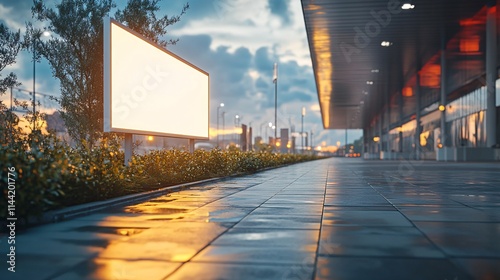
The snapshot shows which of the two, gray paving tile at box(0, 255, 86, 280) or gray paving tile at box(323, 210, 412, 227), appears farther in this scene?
gray paving tile at box(323, 210, 412, 227)

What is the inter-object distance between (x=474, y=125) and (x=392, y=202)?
46.4 meters

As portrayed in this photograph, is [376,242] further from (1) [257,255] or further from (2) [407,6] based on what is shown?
(2) [407,6]

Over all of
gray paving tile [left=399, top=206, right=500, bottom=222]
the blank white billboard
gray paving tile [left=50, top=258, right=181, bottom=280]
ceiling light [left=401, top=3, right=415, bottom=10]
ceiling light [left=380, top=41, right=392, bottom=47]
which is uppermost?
ceiling light [left=401, top=3, right=415, bottom=10]

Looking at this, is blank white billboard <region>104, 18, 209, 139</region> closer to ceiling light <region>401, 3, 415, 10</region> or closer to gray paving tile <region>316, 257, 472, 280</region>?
gray paving tile <region>316, 257, 472, 280</region>

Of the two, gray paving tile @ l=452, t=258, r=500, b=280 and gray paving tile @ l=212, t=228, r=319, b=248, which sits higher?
gray paving tile @ l=212, t=228, r=319, b=248

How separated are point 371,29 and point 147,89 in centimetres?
2498

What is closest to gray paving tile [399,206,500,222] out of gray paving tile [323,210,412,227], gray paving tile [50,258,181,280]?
gray paving tile [323,210,412,227]

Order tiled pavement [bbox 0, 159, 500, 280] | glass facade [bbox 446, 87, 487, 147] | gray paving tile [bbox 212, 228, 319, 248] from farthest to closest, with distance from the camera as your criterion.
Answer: glass facade [bbox 446, 87, 487, 147] < gray paving tile [bbox 212, 228, 319, 248] < tiled pavement [bbox 0, 159, 500, 280]

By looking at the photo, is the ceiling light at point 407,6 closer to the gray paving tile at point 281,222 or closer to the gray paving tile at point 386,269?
the gray paving tile at point 281,222

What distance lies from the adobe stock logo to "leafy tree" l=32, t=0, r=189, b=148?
18776mm

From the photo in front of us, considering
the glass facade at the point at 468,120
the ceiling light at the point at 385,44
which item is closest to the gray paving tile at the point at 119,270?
the ceiling light at the point at 385,44

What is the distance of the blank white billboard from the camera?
1372 centimetres

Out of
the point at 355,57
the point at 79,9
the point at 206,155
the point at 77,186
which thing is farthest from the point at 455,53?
the point at 77,186

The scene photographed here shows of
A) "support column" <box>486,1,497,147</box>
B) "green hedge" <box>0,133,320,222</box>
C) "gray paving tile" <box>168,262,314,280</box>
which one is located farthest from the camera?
"support column" <box>486,1,497,147</box>
